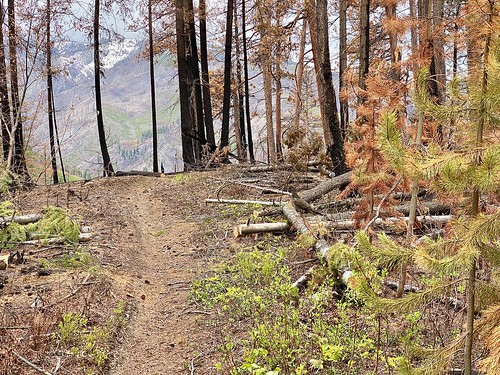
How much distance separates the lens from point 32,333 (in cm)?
421

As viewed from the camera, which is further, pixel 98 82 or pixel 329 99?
pixel 98 82

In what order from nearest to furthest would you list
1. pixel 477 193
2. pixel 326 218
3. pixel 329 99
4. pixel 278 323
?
pixel 477 193 < pixel 278 323 < pixel 326 218 < pixel 329 99

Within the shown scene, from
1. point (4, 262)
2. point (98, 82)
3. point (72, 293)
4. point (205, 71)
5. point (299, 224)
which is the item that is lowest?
point (72, 293)

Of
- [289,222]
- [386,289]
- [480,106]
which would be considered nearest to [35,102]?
[289,222]

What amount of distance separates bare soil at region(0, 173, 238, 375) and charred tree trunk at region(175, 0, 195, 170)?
6.88 metres

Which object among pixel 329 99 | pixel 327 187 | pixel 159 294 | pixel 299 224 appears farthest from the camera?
pixel 329 99

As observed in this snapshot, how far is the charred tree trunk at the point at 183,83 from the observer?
55.1 ft

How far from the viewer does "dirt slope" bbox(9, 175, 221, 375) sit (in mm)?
4633

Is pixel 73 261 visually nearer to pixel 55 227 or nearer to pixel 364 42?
pixel 55 227

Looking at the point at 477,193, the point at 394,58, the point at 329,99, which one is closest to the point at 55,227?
the point at 329,99

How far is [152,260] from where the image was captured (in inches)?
314

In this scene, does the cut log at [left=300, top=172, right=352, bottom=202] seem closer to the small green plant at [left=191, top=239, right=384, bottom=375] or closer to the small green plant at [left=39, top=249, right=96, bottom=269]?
the small green plant at [left=191, top=239, right=384, bottom=375]

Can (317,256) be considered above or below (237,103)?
below

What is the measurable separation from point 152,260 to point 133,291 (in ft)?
5.72
